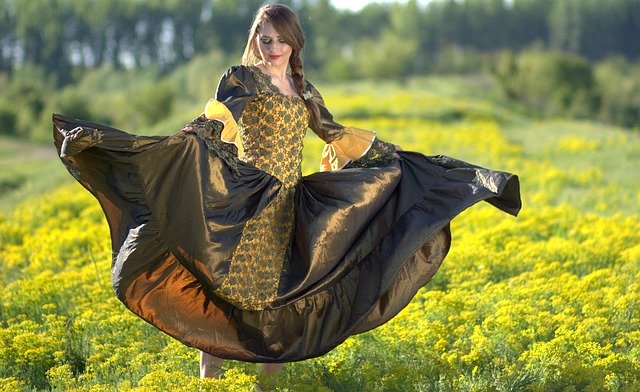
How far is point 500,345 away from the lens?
5.66m

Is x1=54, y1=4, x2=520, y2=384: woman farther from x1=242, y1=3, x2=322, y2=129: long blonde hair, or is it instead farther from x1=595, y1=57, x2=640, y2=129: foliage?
x1=595, y1=57, x2=640, y2=129: foliage

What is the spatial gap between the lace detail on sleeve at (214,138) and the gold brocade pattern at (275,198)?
21 cm

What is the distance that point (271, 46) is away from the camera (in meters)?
5.24

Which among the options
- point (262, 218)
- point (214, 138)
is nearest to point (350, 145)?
point (262, 218)

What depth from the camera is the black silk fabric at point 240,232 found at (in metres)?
4.80

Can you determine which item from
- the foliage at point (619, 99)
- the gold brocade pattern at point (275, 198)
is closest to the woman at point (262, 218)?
the gold brocade pattern at point (275, 198)

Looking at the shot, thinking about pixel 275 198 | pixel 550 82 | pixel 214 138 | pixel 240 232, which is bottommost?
pixel 550 82

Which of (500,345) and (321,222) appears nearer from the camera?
(321,222)

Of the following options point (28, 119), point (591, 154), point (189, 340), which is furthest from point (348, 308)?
point (28, 119)

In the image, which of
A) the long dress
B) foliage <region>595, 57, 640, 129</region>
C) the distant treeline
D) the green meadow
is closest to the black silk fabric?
the long dress

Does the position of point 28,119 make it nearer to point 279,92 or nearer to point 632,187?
point 632,187

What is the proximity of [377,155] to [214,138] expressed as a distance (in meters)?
1.05

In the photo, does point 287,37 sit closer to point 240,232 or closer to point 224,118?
point 224,118

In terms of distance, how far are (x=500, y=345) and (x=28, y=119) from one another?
138 feet
